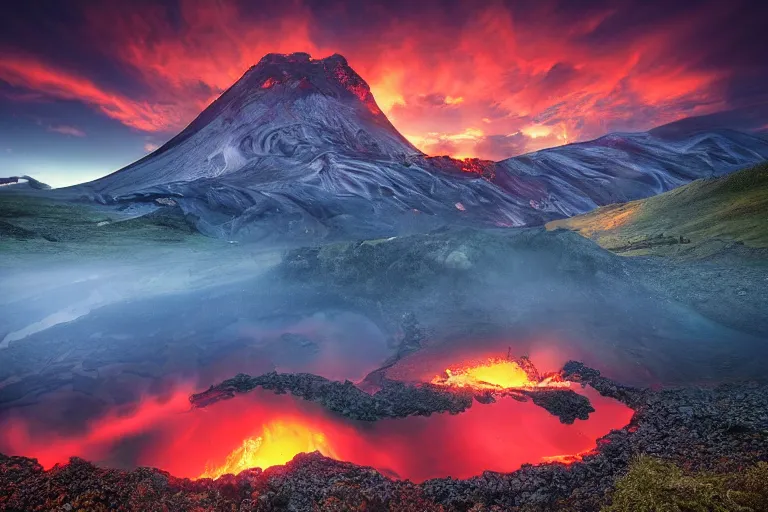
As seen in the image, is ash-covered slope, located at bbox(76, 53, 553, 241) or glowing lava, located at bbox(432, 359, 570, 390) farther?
ash-covered slope, located at bbox(76, 53, 553, 241)

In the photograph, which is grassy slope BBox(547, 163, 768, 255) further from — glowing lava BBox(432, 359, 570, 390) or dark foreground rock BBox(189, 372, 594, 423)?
dark foreground rock BBox(189, 372, 594, 423)

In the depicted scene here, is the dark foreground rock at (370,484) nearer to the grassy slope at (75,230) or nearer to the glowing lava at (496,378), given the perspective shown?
the glowing lava at (496,378)

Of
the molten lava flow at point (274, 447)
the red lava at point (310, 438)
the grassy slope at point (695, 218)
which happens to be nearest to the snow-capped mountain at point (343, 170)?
the grassy slope at point (695, 218)

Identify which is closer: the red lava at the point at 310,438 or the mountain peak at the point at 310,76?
the red lava at the point at 310,438

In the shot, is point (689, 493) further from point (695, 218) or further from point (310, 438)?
point (695, 218)

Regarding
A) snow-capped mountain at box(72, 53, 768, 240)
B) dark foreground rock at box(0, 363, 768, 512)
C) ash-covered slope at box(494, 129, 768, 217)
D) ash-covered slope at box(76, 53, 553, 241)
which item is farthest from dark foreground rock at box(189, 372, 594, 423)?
ash-covered slope at box(494, 129, 768, 217)

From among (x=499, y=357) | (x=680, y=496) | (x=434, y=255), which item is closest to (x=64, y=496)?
(x=680, y=496)

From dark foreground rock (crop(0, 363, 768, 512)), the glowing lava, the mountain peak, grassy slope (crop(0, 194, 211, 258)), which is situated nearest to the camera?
dark foreground rock (crop(0, 363, 768, 512))
